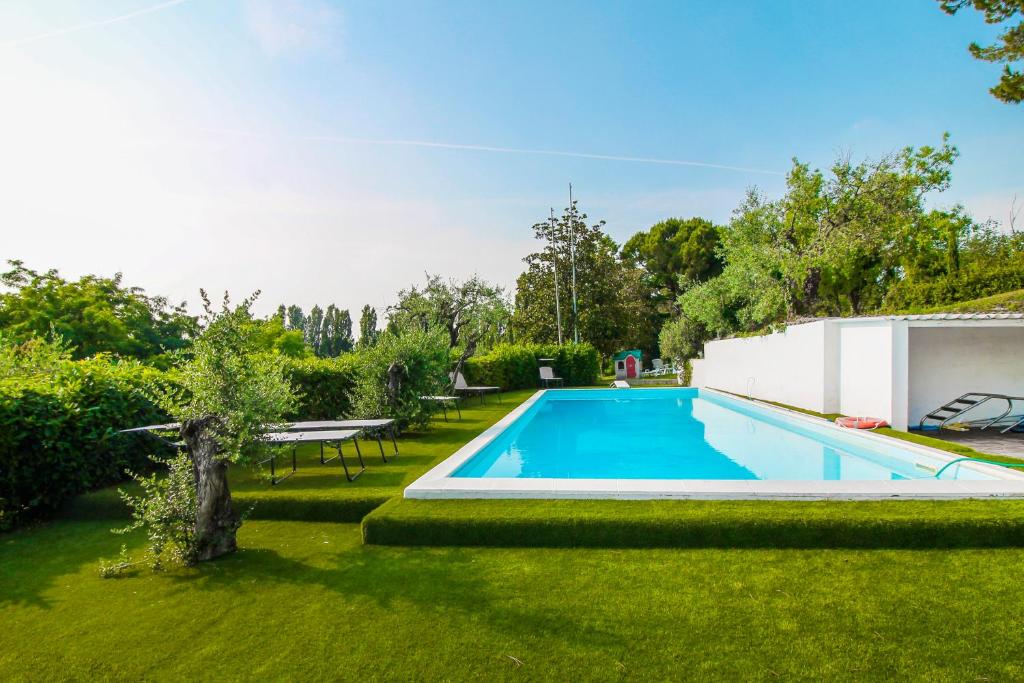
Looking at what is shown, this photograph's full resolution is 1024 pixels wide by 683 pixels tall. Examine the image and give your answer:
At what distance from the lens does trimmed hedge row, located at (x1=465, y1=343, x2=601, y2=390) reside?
62.1 ft

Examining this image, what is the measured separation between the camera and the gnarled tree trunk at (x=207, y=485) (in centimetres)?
386


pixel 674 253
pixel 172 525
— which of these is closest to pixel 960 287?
pixel 172 525

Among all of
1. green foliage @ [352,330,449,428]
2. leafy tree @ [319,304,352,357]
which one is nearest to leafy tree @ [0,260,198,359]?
green foliage @ [352,330,449,428]

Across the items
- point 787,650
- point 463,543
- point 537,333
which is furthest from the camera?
point 537,333

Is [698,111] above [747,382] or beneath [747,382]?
above

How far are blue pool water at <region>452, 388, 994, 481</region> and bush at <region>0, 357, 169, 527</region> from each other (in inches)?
152

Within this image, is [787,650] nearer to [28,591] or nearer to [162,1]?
[28,591]

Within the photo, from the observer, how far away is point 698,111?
14.4m

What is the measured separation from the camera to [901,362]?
8469 mm

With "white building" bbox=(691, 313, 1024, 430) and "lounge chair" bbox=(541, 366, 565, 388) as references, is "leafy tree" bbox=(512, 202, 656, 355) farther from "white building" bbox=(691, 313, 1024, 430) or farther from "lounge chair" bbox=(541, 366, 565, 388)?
"white building" bbox=(691, 313, 1024, 430)

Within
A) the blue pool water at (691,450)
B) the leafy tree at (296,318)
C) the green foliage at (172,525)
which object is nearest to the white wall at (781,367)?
the blue pool water at (691,450)

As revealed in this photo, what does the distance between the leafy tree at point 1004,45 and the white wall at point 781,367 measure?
4431 millimetres

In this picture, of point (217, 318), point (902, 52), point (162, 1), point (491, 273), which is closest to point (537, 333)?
point (491, 273)

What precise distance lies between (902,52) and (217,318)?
53.0 ft
